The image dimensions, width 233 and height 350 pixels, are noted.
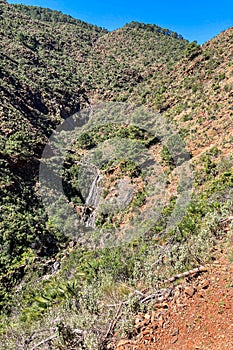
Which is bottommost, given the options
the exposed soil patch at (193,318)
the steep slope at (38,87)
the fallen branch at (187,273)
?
the exposed soil patch at (193,318)

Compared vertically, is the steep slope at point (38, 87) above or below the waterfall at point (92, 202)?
above

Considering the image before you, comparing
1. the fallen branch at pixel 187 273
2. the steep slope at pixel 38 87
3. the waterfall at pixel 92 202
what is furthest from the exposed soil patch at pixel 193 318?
the waterfall at pixel 92 202

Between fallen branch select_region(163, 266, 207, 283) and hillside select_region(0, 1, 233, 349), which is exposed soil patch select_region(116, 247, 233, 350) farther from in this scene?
hillside select_region(0, 1, 233, 349)

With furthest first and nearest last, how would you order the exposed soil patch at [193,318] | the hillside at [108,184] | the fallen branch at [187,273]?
the hillside at [108,184]
the fallen branch at [187,273]
the exposed soil patch at [193,318]

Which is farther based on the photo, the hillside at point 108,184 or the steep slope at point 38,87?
the steep slope at point 38,87

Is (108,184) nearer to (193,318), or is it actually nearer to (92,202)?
(92,202)

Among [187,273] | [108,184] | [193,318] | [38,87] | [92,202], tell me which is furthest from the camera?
[38,87]

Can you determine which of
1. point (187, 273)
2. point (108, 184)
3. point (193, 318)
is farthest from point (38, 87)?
point (193, 318)

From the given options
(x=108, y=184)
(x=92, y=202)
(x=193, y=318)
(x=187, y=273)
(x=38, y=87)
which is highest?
(x=38, y=87)

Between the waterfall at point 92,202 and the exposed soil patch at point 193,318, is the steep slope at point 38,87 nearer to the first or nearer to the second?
the waterfall at point 92,202

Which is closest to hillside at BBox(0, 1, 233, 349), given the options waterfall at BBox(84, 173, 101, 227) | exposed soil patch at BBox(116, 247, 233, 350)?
waterfall at BBox(84, 173, 101, 227)
